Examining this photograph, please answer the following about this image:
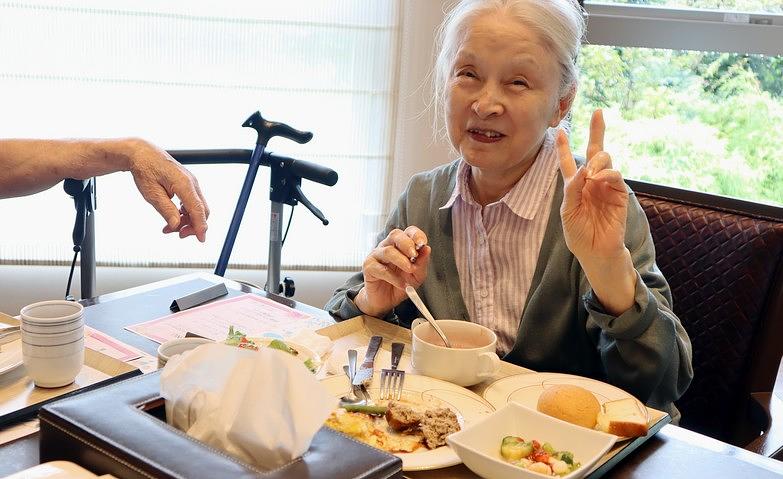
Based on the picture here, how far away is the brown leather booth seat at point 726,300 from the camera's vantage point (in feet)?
4.89

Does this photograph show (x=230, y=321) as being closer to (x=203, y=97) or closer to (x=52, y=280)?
(x=203, y=97)

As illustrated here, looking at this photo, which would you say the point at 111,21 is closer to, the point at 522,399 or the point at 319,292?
the point at 319,292

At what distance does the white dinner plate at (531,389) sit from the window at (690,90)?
2038 mm

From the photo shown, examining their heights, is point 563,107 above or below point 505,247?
above

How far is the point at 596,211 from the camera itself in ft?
4.26

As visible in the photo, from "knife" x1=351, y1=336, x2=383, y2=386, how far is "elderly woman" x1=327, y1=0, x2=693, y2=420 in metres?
0.14

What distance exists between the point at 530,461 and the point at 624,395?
309 mm

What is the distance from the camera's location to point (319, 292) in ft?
10.6

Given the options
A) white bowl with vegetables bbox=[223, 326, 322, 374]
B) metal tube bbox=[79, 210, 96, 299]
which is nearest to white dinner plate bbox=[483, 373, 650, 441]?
white bowl with vegetables bbox=[223, 326, 322, 374]

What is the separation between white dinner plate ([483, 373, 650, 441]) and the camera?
3.90 feet

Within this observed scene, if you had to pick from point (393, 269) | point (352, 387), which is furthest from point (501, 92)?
point (352, 387)

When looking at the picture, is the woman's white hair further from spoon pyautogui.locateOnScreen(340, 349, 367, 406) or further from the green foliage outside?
the green foliage outside

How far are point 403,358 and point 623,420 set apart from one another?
1.38 ft

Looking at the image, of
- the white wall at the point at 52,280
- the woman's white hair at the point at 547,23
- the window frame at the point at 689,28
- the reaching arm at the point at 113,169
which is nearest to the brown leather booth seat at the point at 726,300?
the woman's white hair at the point at 547,23
